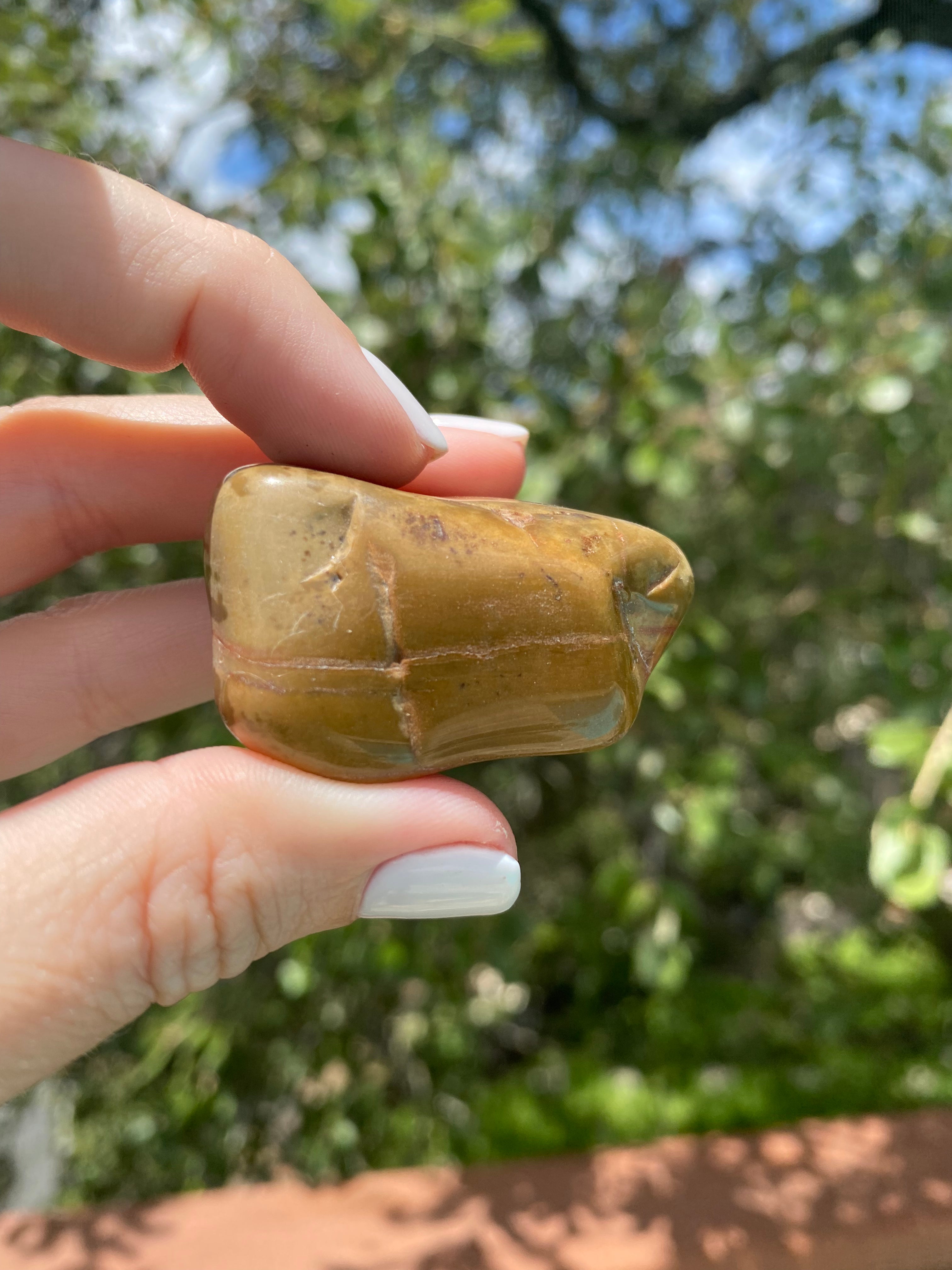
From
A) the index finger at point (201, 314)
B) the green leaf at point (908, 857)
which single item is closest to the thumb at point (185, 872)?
the index finger at point (201, 314)

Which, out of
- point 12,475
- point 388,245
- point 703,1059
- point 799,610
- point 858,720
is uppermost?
point 388,245

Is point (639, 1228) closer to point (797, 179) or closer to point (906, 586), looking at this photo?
point (906, 586)

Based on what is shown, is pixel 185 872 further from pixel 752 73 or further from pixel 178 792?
pixel 752 73

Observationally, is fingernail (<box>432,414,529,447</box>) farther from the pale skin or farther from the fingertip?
the pale skin

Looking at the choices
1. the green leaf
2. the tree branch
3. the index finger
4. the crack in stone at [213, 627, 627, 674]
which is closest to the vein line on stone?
the crack in stone at [213, 627, 627, 674]

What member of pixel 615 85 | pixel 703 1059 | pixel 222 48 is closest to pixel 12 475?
pixel 222 48
